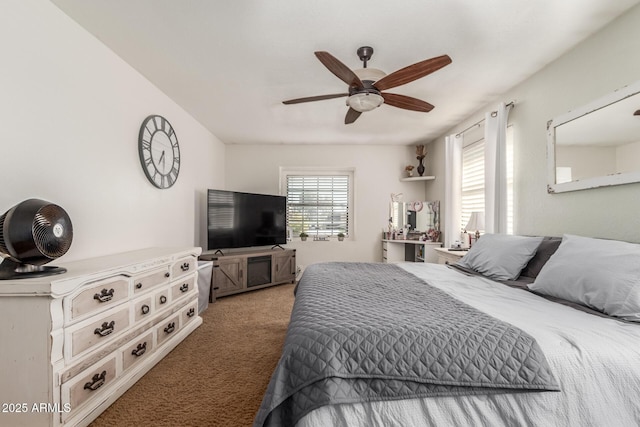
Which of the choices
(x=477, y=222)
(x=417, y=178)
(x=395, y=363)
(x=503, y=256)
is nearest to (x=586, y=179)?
(x=503, y=256)

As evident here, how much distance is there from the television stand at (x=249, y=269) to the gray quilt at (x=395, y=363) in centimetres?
293

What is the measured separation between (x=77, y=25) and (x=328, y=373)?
Result: 265cm

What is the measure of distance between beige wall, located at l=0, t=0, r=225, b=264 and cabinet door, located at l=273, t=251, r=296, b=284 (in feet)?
5.88

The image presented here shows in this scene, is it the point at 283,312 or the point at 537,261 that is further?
the point at 283,312

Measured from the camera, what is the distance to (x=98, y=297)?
162 cm

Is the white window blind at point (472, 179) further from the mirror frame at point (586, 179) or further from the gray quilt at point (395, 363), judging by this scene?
the gray quilt at point (395, 363)

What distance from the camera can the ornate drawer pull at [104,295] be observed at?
1623mm

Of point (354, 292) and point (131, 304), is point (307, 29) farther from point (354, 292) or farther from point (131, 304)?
point (131, 304)

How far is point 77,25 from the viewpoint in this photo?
2.03 metres

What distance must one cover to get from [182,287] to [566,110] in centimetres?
346

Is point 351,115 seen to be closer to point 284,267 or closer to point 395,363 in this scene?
point 395,363

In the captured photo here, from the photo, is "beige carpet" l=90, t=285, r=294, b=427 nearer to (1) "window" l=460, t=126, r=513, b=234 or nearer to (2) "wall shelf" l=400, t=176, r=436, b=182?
(1) "window" l=460, t=126, r=513, b=234

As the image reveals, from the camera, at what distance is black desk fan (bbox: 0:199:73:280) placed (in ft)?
4.30

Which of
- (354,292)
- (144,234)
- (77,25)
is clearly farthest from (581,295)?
(77,25)
